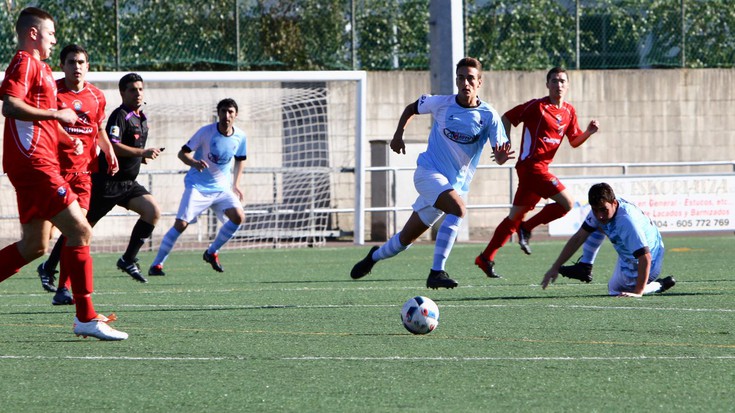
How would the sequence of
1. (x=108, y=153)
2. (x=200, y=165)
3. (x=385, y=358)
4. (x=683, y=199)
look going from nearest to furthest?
(x=385, y=358)
(x=108, y=153)
(x=200, y=165)
(x=683, y=199)

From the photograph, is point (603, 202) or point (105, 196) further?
point (105, 196)

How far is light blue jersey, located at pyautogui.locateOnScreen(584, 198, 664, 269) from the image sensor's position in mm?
8492

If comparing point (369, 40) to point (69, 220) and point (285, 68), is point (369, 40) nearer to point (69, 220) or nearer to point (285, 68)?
point (285, 68)

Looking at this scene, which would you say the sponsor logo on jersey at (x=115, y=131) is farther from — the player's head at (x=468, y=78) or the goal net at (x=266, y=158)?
the goal net at (x=266, y=158)

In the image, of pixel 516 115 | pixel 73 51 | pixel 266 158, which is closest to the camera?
pixel 73 51

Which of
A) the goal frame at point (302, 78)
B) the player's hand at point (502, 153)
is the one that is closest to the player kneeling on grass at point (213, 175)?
the goal frame at point (302, 78)

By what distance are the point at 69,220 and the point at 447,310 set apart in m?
2.74

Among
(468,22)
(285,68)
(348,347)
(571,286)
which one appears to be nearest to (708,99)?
(468,22)

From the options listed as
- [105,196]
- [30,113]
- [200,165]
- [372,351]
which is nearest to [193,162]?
[200,165]

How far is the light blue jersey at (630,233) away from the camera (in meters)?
8.49

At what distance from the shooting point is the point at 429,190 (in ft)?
32.0

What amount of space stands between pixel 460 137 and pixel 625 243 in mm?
1809

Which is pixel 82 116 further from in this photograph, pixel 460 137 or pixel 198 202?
pixel 198 202

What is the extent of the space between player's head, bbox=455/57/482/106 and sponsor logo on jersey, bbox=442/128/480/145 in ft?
0.86
